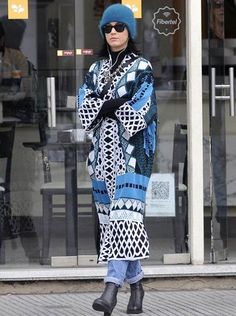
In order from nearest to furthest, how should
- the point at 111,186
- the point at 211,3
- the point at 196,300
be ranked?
1. the point at 111,186
2. the point at 196,300
3. the point at 211,3

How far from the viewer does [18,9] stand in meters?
6.61

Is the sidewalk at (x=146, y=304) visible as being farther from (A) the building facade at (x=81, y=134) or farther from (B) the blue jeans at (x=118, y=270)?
(B) the blue jeans at (x=118, y=270)

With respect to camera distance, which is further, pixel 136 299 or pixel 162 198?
pixel 162 198

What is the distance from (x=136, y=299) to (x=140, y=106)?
125 cm

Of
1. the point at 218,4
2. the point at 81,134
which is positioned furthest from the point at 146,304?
the point at 218,4

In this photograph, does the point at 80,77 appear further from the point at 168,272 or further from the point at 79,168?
the point at 168,272

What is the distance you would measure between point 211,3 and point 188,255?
1.87 m

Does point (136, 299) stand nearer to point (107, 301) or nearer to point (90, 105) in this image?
point (107, 301)

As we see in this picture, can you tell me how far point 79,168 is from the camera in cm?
676

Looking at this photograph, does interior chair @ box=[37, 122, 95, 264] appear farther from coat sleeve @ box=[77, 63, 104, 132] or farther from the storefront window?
coat sleeve @ box=[77, 63, 104, 132]

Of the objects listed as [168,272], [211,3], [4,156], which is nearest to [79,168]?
[4,156]

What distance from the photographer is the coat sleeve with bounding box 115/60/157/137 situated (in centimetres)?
529

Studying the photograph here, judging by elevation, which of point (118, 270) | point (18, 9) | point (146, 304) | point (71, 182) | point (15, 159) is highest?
point (18, 9)

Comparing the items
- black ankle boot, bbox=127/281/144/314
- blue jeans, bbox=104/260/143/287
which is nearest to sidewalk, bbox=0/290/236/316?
black ankle boot, bbox=127/281/144/314
